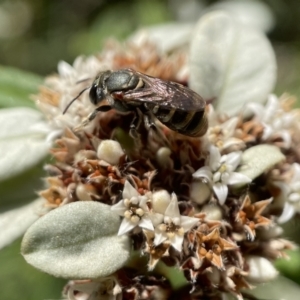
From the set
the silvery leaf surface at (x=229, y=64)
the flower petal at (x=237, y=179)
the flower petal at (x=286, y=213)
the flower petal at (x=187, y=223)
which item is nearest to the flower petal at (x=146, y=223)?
the flower petal at (x=187, y=223)

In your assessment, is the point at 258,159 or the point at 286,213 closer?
the point at 258,159

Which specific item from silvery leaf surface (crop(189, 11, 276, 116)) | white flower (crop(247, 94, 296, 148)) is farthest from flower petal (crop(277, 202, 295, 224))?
silvery leaf surface (crop(189, 11, 276, 116))

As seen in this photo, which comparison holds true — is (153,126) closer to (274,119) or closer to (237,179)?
(237,179)

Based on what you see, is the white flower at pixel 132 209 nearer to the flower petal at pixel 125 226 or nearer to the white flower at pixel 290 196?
the flower petal at pixel 125 226

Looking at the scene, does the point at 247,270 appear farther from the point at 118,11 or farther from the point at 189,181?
the point at 118,11

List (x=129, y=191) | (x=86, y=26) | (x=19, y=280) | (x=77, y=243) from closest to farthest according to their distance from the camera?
1. (x=77, y=243)
2. (x=129, y=191)
3. (x=19, y=280)
4. (x=86, y=26)

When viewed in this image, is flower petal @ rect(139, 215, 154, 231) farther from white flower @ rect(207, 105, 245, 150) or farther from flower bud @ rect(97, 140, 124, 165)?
white flower @ rect(207, 105, 245, 150)

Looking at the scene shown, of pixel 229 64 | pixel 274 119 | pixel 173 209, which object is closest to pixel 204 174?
pixel 173 209
